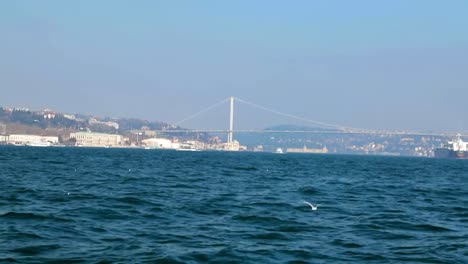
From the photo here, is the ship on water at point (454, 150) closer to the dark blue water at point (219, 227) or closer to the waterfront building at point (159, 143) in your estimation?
the waterfront building at point (159, 143)

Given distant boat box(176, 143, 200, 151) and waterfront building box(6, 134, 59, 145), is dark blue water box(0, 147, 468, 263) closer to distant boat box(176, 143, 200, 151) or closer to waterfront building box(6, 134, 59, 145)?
waterfront building box(6, 134, 59, 145)

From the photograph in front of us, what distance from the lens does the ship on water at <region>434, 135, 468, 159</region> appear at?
425 feet

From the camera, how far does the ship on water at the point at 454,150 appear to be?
12962 cm

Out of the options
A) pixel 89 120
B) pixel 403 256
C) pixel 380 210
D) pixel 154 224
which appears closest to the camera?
pixel 403 256

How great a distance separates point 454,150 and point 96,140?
6896cm

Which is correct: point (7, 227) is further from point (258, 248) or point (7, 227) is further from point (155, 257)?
point (258, 248)

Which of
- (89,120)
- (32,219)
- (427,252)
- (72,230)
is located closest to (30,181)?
(32,219)

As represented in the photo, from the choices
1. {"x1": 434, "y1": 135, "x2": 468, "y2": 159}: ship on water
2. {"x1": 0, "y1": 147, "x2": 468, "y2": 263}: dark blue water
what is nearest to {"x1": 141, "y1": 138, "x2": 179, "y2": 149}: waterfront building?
{"x1": 434, "y1": 135, "x2": 468, "y2": 159}: ship on water

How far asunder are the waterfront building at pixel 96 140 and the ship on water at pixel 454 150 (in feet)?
209

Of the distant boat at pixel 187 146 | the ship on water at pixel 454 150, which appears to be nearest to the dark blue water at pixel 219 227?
the ship on water at pixel 454 150

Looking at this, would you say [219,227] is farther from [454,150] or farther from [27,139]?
[27,139]

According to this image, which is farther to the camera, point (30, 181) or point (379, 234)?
point (30, 181)

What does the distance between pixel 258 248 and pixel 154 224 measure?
239 cm

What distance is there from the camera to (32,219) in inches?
419
